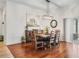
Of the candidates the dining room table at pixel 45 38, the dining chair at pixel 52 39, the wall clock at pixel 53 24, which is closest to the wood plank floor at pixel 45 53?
the dining room table at pixel 45 38

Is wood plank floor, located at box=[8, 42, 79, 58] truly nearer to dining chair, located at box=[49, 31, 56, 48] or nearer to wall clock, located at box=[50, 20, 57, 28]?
dining chair, located at box=[49, 31, 56, 48]

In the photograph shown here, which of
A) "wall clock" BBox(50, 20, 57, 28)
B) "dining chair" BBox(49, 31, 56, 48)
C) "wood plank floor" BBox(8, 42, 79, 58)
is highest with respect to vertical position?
"wall clock" BBox(50, 20, 57, 28)

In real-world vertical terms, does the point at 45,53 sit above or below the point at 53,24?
below

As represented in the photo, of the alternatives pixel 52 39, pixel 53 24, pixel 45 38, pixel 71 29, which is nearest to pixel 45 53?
pixel 45 38

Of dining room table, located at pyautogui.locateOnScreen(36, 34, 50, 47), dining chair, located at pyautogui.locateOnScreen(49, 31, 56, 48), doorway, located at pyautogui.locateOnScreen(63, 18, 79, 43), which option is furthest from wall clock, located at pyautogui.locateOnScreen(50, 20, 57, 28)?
dining room table, located at pyautogui.locateOnScreen(36, 34, 50, 47)

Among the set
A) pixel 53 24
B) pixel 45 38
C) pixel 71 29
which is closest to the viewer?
pixel 45 38

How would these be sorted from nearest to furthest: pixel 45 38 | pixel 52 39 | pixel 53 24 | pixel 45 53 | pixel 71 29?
pixel 45 53, pixel 45 38, pixel 52 39, pixel 71 29, pixel 53 24

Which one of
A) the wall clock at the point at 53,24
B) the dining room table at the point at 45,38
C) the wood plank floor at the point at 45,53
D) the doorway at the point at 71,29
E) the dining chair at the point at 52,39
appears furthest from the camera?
the wall clock at the point at 53,24

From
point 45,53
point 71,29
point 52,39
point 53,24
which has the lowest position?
point 45,53

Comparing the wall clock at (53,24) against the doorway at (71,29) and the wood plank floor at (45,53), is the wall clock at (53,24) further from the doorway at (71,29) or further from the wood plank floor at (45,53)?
the wood plank floor at (45,53)

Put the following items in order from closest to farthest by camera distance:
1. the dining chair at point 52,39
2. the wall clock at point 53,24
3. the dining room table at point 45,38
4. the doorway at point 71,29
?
the dining room table at point 45,38, the dining chair at point 52,39, the doorway at point 71,29, the wall clock at point 53,24

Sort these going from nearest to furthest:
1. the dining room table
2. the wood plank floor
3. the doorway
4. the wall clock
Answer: the wood plank floor < the dining room table < the doorway < the wall clock

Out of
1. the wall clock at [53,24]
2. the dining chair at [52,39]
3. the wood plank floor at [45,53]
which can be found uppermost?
the wall clock at [53,24]

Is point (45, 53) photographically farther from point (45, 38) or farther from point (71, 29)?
point (71, 29)
